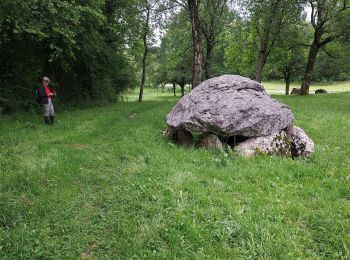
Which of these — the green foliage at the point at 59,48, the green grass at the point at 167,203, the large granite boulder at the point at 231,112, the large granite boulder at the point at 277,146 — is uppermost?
the green foliage at the point at 59,48

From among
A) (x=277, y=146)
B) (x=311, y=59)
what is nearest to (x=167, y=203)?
(x=277, y=146)

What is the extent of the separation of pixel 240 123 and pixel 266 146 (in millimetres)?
987

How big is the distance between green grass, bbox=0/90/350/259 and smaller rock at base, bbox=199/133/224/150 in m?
0.32

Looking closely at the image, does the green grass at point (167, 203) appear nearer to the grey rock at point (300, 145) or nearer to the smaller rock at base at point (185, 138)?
the grey rock at point (300, 145)

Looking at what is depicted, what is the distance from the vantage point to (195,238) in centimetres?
479

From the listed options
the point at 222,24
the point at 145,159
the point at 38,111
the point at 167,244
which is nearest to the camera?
the point at 167,244

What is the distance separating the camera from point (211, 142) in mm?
9586

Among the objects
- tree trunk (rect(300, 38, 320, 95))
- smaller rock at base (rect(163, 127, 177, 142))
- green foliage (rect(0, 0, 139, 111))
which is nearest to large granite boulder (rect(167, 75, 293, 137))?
smaller rock at base (rect(163, 127, 177, 142))

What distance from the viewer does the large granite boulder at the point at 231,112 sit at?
9250 mm

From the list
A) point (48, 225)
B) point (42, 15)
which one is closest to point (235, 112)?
point (48, 225)

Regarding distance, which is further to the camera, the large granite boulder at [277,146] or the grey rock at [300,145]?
the grey rock at [300,145]

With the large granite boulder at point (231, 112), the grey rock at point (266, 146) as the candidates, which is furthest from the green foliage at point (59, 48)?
the grey rock at point (266, 146)

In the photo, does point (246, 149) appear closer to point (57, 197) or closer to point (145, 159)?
point (145, 159)

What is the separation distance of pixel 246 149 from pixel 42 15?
932 cm
